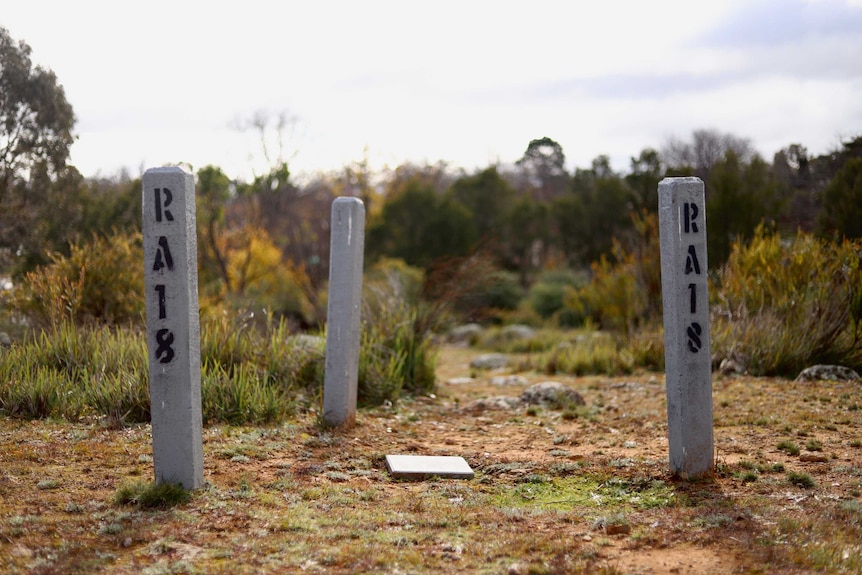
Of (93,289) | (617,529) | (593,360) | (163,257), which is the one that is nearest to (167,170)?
(163,257)

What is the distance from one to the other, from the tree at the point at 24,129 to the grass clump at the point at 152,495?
27.8 feet

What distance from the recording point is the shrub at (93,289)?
32.7 ft

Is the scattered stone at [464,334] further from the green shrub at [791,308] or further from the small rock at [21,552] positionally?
the small rock at [21,552]

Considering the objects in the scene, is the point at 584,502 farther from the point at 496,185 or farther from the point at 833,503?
the point at 496,185

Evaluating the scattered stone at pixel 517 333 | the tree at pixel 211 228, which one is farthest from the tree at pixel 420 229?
the scattered stone at pixel 517 333

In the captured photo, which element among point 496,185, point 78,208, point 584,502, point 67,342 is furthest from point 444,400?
point 496,185

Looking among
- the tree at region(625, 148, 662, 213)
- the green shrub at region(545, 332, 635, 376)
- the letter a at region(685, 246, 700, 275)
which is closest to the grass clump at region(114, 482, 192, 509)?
the letter a at region(685, 246, 700, 275)

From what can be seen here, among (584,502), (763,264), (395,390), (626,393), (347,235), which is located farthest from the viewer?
(763,264)

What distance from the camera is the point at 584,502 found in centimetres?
561

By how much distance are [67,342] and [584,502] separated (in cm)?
546

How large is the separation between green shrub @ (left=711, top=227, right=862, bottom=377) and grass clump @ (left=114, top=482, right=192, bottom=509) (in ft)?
24.8

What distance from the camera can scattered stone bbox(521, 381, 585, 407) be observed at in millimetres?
9680

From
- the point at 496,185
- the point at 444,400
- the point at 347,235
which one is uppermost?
the point at 496,185

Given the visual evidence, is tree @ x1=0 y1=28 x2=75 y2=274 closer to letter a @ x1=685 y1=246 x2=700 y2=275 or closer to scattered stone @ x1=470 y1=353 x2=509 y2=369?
scattered stone @ x1=470 y1=353 x2=509 y2=369
